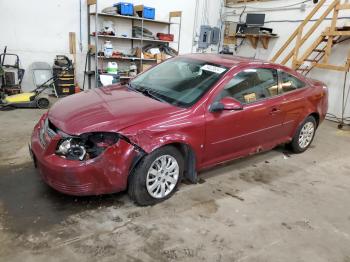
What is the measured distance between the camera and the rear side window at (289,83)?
340 cm

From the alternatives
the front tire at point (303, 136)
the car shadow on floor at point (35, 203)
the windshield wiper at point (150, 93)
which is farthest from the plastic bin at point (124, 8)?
the car shadow on floor at point (35, 203)

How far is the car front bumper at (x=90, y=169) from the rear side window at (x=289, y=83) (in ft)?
6.52

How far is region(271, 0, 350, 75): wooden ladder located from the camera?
5195 mm

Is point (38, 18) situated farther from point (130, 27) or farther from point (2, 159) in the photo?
point (2, 159)

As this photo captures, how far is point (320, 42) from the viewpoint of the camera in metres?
5.74

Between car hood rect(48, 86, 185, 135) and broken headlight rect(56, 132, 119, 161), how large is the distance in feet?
0.15

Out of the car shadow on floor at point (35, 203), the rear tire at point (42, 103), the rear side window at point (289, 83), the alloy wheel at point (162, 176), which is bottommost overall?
the car shadow on floor at point (35, 203)

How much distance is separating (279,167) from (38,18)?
524 cm

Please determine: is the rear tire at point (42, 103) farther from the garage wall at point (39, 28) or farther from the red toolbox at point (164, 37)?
the red toolbox at point (164, 37)

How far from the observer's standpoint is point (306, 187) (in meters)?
3.09

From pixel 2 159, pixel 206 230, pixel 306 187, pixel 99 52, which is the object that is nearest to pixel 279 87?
pixel 306 187

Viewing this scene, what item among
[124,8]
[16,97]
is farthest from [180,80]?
[124,8]

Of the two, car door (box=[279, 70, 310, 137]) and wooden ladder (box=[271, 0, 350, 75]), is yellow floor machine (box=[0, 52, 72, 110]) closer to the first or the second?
car door (box=[279, 70, 310, 137])

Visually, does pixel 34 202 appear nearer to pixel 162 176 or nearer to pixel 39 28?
pixel 162 176
